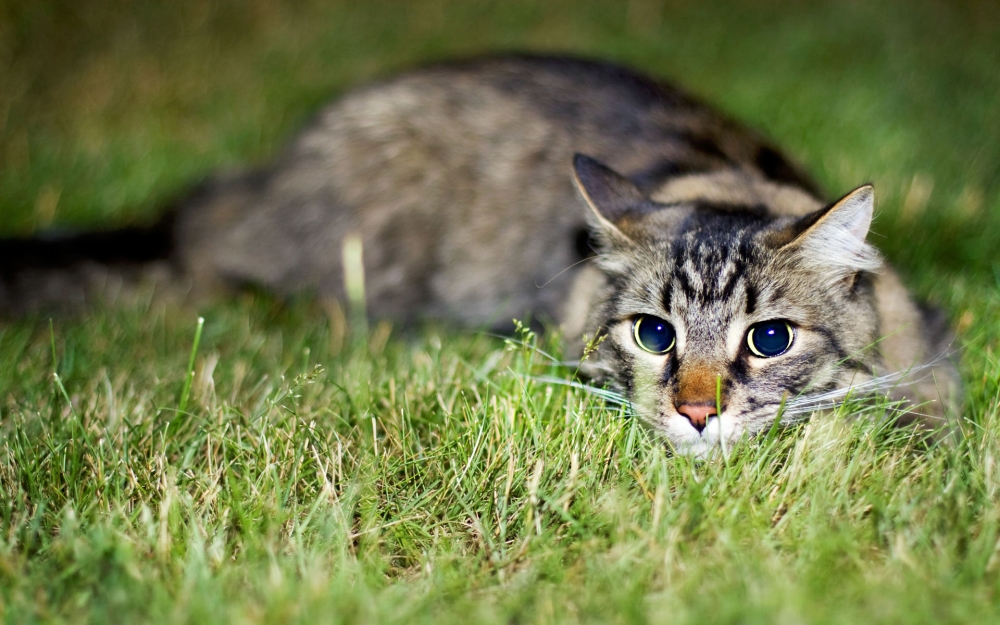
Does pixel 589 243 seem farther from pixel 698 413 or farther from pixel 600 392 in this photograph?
pixel 698 413

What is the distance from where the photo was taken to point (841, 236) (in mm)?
1933

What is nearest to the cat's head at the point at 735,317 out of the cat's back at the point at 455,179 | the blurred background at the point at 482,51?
the cat's back at the point at 455,179

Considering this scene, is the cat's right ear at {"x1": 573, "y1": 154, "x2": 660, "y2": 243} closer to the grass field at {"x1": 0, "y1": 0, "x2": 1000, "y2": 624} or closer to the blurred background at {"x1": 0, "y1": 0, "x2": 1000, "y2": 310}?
the grass field at {"x1": 0, "y1": 0, "x2": 1000, "y2": 624}

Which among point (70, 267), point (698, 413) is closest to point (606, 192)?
point (698, 413)

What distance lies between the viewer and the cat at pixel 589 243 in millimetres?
1921

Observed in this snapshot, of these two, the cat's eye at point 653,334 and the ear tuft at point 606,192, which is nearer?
the cat's eye at point 653,334

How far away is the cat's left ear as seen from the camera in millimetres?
1860

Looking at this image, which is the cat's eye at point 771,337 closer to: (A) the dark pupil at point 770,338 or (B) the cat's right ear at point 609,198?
(A) the dark pupil at point 770,338

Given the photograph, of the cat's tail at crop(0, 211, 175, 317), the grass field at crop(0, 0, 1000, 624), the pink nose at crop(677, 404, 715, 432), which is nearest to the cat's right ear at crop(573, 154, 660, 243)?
the grass field at crop(0, 0, 1000, 624)

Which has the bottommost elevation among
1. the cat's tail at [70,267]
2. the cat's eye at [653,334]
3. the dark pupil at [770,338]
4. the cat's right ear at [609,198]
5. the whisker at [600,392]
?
the cat's tail at [70,267]

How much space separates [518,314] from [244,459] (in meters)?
1.30

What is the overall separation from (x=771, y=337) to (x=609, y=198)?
1.96 feet

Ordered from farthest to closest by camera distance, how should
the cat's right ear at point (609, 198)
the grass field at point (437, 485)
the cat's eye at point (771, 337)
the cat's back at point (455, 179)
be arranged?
the cat's back at point (455, 179) < the cat's right ear at point (609, 198) < the cat's eye at point (771, 337) < the grass field at point (437, 485)

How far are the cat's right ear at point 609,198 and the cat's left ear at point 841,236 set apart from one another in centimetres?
43
